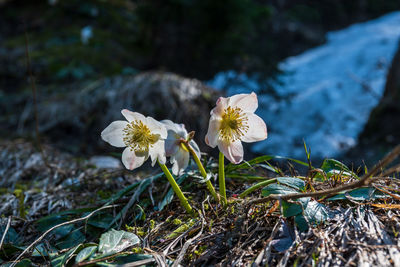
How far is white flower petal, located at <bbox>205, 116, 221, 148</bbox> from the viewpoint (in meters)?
0.97

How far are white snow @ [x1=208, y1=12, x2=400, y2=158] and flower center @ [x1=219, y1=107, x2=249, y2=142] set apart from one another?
310cm

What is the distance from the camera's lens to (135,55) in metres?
5.45

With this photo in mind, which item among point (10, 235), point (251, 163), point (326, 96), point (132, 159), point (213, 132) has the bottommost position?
point (326, 96)

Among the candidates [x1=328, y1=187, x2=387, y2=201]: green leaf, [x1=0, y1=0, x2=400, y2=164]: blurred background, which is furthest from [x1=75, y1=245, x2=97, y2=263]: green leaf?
[x1=0, y1=0, x2=400, y2=164]: blurred background

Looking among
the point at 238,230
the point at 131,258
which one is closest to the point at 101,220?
the point at 131,258

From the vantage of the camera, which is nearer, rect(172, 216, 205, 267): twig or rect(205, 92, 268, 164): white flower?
rect(172, 216, 205, 267): twig

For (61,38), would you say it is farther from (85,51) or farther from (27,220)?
(27,220)

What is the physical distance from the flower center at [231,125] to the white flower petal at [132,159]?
0.84 ft

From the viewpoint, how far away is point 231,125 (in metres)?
1.00

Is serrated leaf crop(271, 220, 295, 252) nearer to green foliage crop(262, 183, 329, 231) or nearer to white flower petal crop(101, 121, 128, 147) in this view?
green foliage crop(262, 183, 329, 231)

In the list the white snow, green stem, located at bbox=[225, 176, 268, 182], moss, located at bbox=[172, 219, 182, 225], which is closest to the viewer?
moss, located at bbox=[172, 219, 182, 225]

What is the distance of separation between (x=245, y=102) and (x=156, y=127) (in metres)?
0.28

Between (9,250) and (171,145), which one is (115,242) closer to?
(171,145)

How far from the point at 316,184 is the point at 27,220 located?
45.1 inches
